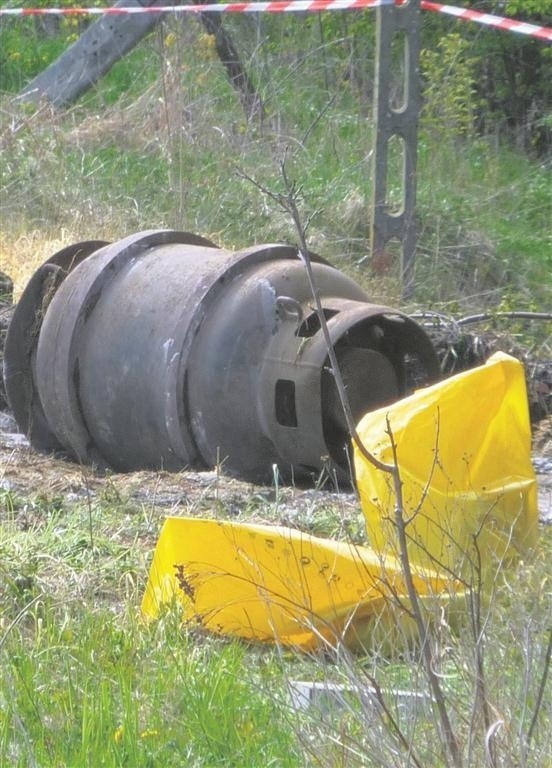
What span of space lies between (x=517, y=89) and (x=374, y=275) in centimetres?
742

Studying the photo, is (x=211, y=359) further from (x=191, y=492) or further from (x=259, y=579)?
(x=259, y=579)

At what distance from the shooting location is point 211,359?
5.14 m

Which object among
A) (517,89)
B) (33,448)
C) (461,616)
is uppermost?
(517,89)

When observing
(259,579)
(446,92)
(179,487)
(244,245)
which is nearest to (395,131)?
(244,245)

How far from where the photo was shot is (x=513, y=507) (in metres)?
3.72

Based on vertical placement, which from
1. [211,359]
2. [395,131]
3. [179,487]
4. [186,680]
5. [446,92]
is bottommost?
[179,487]

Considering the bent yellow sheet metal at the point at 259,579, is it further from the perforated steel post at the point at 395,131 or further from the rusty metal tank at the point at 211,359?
the perforated steel post at the point at 395,131

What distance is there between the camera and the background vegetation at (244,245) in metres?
2.44

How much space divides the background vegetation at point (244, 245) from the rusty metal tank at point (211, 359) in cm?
52

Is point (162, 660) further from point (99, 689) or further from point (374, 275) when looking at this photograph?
point (374, 275)

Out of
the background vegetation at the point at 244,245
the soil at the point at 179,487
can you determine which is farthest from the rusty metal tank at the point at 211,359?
the background vegetation at the point at 244,245

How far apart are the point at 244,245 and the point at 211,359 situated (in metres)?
3.48

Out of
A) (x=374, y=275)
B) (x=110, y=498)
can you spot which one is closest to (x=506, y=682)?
(x=110, y=498)

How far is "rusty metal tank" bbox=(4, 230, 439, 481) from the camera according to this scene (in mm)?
5047
